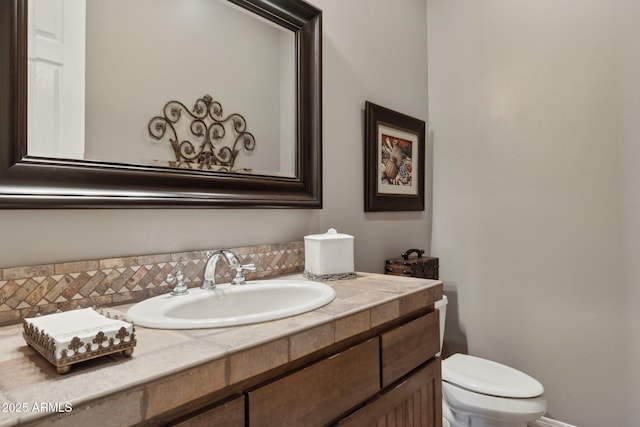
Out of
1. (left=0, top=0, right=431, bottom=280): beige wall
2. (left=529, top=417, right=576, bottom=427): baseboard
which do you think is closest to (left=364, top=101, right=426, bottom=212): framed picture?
(left=0, top=0, right=431, bottom=280): beige wall

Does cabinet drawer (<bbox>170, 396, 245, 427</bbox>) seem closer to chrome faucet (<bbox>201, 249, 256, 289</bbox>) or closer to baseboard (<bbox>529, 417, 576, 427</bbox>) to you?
chrome faucet (<bbox>201, 249, 256, 289</bbox>)

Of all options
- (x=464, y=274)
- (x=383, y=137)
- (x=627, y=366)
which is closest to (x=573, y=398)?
(x=627, y=366)

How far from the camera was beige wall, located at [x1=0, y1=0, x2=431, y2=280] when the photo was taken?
91 centimetres

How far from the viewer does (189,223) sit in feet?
3.78

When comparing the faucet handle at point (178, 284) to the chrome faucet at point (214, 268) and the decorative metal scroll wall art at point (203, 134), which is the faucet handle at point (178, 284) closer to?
the chrome faucet at point (214, 268)

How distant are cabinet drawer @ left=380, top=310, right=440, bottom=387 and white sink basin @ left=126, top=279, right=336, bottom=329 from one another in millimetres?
204

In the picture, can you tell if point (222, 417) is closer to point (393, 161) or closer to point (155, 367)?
point (155, 367)

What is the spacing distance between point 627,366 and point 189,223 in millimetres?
1900

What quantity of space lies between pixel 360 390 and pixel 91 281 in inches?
27.1

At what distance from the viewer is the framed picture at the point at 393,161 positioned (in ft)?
5.97

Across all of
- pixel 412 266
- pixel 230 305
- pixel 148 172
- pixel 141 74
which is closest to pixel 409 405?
pixel 230 305

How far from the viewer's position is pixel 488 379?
165 cm

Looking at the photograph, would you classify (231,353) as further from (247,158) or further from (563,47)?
(563,47)

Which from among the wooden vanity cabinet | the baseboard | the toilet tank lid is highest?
the wooden vanity cabinet
